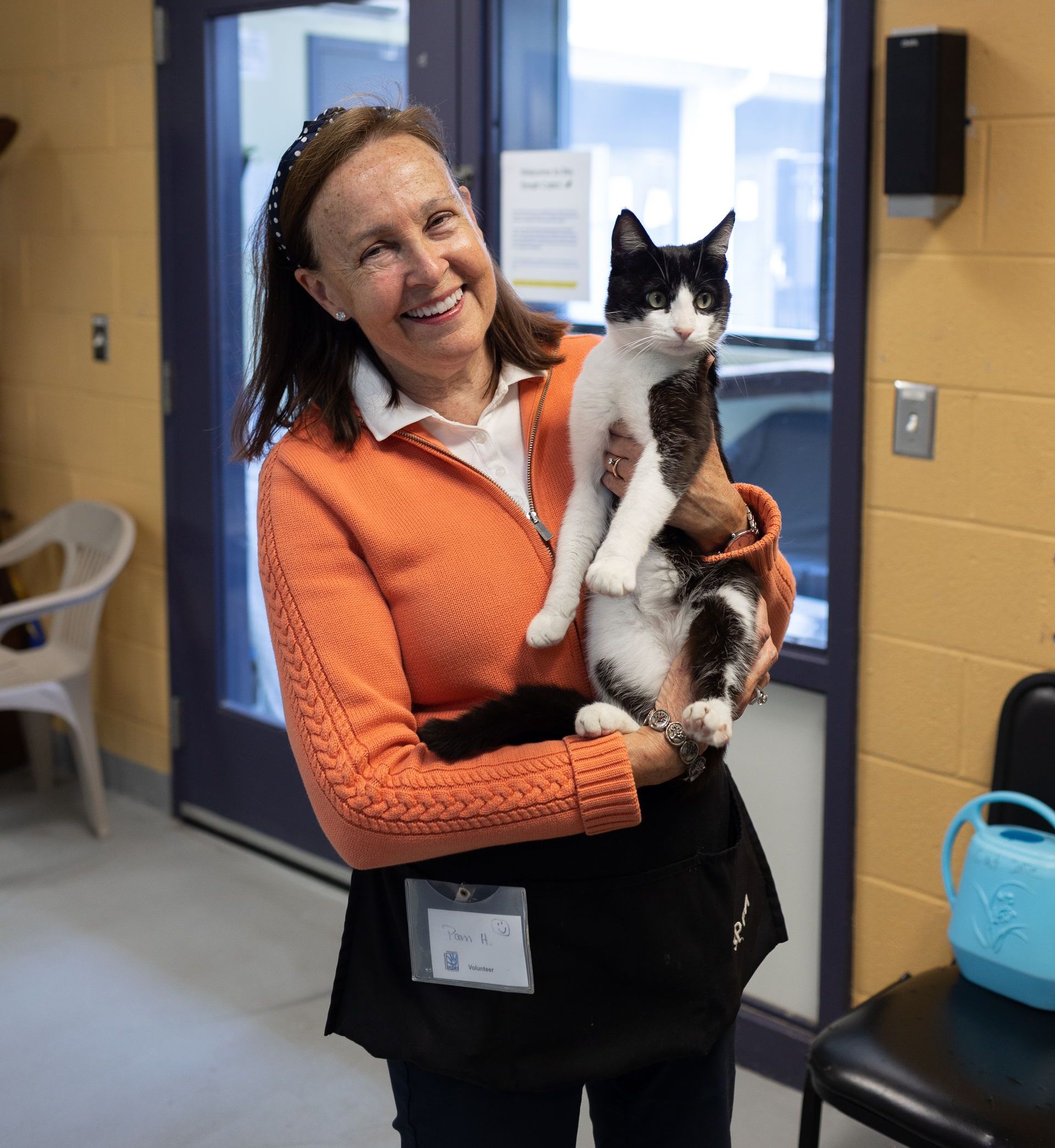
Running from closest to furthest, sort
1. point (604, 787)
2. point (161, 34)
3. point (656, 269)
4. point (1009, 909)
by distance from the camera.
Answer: point (604, 787) < point (656, 269) < point (1009, 909) < point (161, 34)

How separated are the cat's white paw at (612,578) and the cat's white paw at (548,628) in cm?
5

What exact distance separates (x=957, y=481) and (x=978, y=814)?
1.73ft

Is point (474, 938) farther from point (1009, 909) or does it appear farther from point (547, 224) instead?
point (547, 224)

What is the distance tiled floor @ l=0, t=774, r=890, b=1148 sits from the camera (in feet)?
7.48

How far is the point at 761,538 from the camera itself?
1349mm

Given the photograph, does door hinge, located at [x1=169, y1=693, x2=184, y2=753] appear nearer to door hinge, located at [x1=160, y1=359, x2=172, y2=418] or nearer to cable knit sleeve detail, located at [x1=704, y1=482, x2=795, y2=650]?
door hinge, located at [x1=160, y1=359, x2=172, y2=418]

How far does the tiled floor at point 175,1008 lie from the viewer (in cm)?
228

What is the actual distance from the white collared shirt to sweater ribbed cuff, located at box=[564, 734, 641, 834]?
0.30m

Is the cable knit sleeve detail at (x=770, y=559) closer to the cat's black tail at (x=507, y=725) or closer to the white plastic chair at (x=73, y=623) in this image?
the cat's black tail at (x=507, y=725)

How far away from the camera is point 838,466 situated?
210cm

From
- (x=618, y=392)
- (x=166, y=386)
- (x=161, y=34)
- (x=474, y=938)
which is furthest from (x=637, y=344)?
(x=161, y=34)

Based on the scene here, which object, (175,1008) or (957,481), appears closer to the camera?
(957,481)

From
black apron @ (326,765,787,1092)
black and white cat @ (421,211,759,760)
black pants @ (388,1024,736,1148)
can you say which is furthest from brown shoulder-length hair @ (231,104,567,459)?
black pants @ (388,1024,736,1148)

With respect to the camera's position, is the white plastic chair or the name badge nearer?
the name badge
